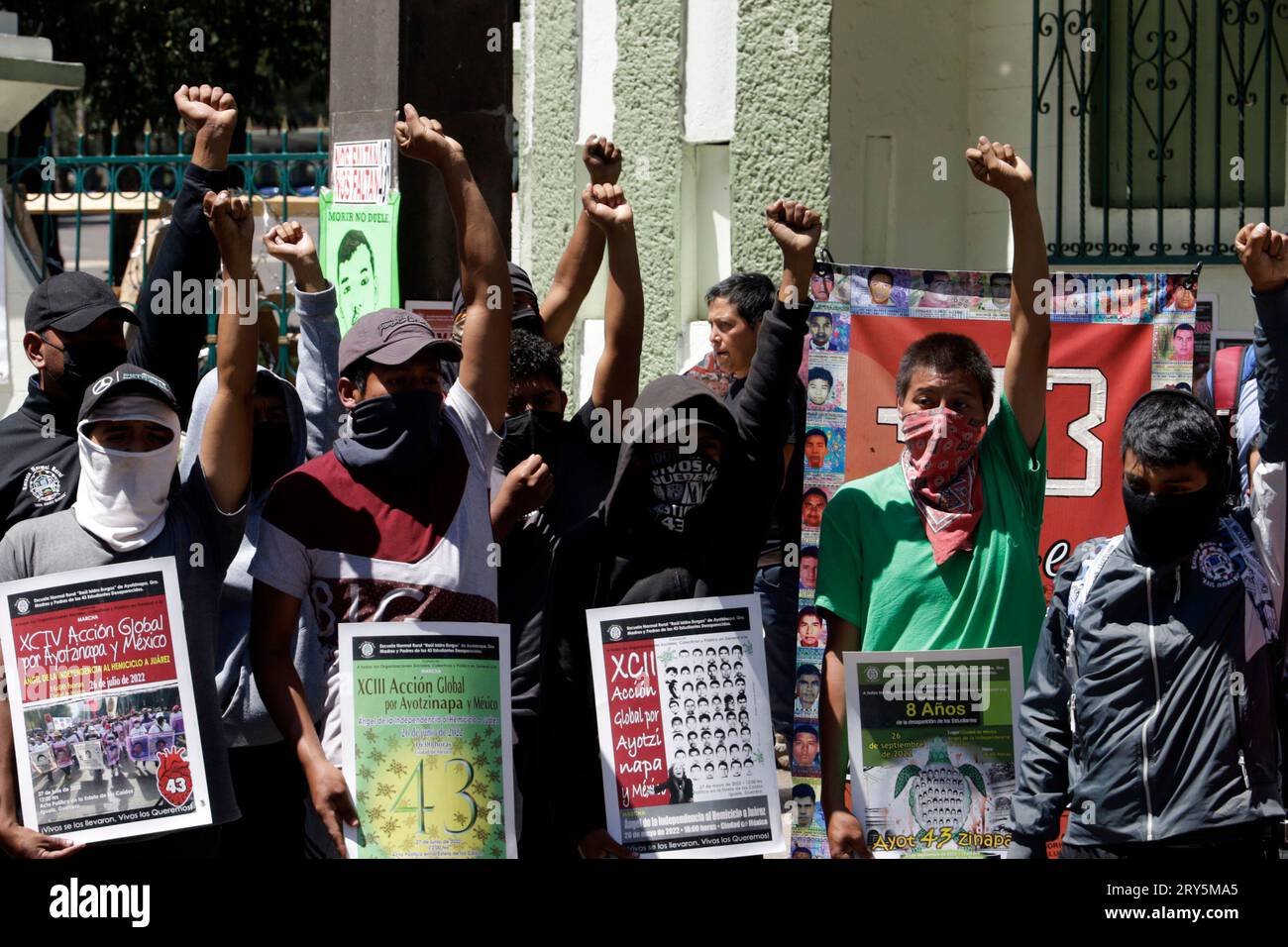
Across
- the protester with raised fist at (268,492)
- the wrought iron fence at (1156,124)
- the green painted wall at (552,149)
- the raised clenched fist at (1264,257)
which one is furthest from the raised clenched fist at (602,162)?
the green painted wall at (552,149)

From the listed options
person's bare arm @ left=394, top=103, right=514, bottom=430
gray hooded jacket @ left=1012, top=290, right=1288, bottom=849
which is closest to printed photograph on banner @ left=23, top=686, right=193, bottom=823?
person's bare arm @ left=394, top=103, right=514, bottom=430

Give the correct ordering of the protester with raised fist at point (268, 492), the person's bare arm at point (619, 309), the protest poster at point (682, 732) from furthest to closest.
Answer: the person's bare arm at point (619, 309) < the protester with raised fist at point (268, 492) < the protest poster at point (682, 732)

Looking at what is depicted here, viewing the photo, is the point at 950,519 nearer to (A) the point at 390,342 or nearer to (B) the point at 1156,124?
(A) the point at 390,342

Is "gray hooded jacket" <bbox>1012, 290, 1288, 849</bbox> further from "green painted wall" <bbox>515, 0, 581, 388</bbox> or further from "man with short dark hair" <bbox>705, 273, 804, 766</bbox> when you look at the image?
"green painted wall" <bbox>515, 0, 581, 388</bbox>

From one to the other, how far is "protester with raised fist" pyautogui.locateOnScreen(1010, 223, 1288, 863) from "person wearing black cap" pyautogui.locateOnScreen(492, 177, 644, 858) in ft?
3.91

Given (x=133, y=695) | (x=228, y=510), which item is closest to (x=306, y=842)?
(x=133, y=695)

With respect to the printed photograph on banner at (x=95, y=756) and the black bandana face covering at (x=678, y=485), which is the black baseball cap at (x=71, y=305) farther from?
the black bandana face covering at (x=678, y=485)

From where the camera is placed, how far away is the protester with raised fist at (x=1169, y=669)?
3.52m

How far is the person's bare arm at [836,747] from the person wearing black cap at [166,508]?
1.35 meters

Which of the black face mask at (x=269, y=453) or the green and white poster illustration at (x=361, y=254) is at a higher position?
the green and white poster illustration at (x=361, y=254)

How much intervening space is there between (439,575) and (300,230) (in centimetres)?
115

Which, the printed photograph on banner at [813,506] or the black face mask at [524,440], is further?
the printed photograph on banner at [813,506]
